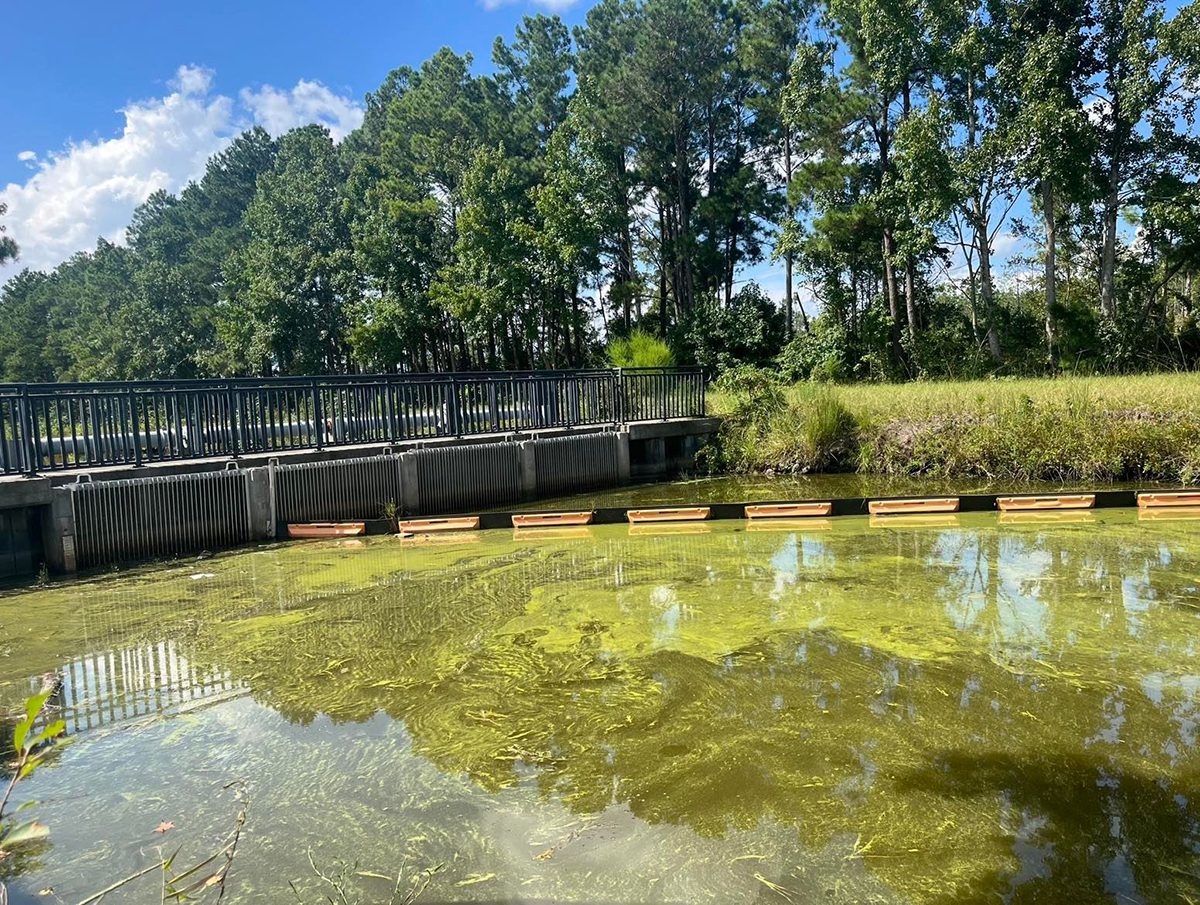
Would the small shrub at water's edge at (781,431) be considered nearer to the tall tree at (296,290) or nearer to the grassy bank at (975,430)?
the grassy bank at (975,430)

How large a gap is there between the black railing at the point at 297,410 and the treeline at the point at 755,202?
384 inches

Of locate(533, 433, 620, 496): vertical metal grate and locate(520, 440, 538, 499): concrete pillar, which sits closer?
locate(520, 440, 538, 499): concrete pillar

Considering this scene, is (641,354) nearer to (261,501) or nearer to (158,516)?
(261,501)

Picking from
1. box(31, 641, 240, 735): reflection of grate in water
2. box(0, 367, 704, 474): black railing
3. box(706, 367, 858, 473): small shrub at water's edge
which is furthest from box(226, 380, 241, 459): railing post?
box(706, 367, 858, 473): small shrub at water's edge

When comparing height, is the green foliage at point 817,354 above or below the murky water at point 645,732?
above

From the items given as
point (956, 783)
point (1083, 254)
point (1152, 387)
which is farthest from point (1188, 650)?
point (1083, 254)

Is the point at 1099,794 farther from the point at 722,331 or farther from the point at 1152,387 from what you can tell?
the point at 722,331

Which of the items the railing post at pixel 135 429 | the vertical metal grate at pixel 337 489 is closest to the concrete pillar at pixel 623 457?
the vertical metal grate at pixel 337 489

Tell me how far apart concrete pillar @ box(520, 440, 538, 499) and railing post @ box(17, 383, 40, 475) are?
5.79 m

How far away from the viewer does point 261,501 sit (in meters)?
8.58

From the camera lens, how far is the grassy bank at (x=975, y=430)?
10.1 metres

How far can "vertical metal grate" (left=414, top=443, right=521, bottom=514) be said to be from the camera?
32.9 ft

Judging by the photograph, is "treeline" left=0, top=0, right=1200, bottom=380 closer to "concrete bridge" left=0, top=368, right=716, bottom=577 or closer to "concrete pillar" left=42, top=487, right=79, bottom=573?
"concrete bridge" left=0, top=368, right=716, bottom=577

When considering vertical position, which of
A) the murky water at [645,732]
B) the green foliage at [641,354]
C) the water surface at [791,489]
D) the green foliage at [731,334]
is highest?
the green foliage at [731,334]
